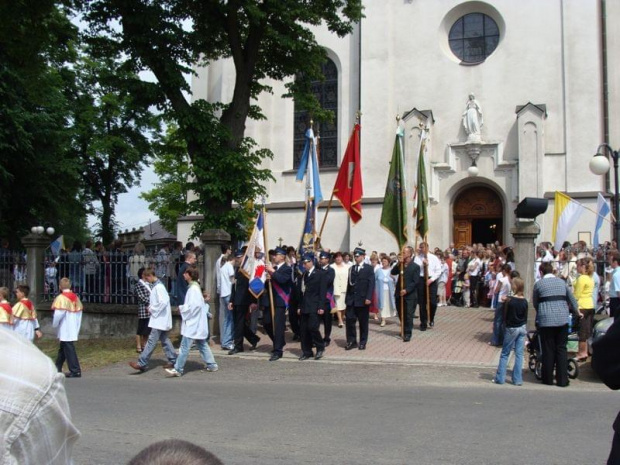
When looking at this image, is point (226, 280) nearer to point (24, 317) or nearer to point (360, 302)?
point (360, 302)

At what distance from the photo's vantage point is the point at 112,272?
57.6 feet

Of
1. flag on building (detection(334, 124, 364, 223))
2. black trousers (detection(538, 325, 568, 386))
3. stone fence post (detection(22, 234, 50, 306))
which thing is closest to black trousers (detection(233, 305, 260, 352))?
flag on building (detection(334, 124, 364, 223))

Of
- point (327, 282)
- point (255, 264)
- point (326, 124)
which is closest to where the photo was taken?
point (327, 282)

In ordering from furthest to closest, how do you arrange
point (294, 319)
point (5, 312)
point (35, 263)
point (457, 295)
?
1. point (457, 295)
2. point (35, 263)
3. point (294, 319)
4. point (5, 312)

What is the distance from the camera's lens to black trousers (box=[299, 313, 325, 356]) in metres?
13.0

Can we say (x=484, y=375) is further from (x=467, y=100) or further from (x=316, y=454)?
(x=467, y=100)

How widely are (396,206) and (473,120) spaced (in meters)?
11.7

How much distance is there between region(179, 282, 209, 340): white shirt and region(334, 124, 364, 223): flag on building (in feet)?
17.6

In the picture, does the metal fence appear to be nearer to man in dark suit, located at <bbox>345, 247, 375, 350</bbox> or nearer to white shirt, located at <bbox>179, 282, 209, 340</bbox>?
man in dark suit, located at <bbox>345, 247, 375, 350</bbox>

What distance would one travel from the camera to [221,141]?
16.8 m

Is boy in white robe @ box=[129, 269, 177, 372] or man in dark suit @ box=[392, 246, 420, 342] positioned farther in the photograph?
man in dark suit @ box=[392, 246, 420, 342]

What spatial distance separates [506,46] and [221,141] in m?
14.5

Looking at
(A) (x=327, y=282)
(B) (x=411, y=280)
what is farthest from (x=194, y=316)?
(B) (x=411, y=280)

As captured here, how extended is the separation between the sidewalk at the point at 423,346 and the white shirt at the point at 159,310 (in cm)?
217
